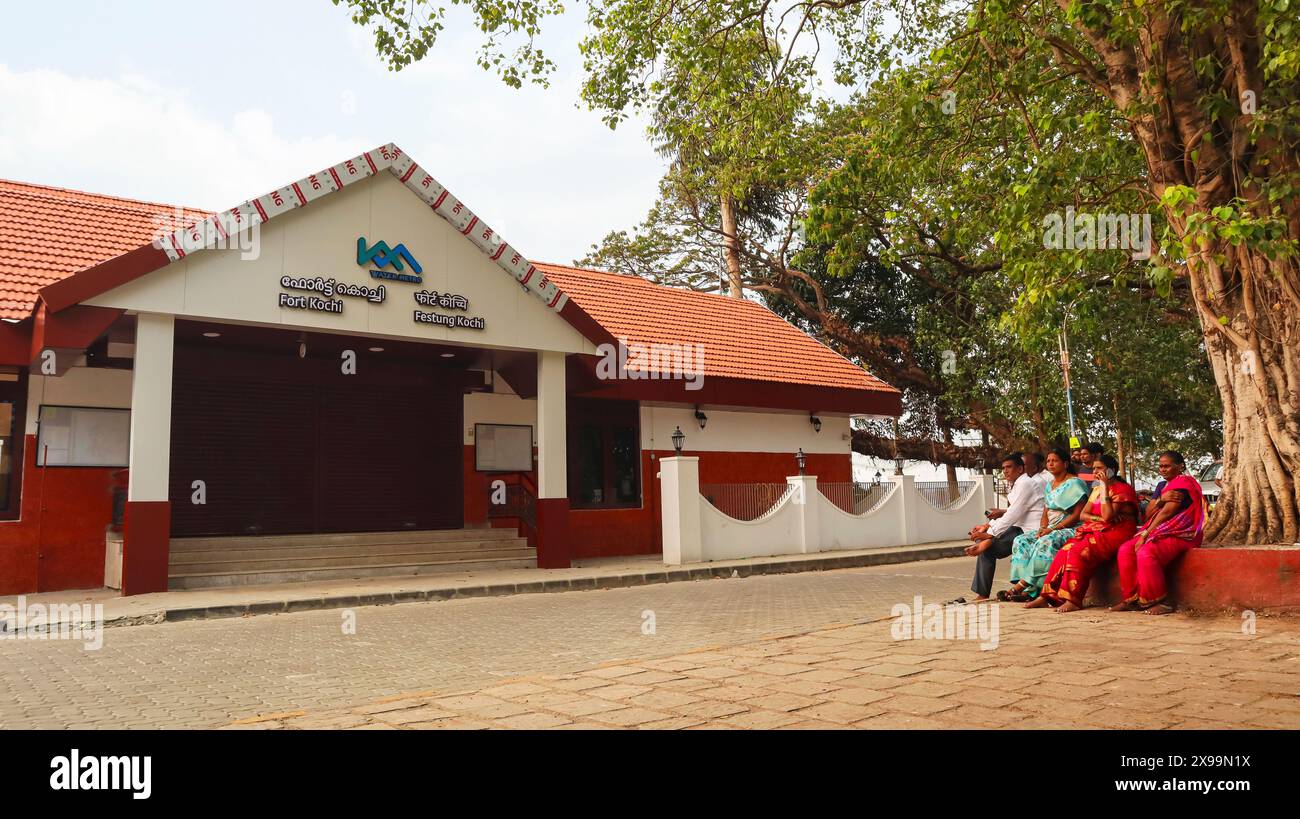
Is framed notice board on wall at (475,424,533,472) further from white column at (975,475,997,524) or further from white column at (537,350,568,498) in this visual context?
white column at (975,475,997,524)

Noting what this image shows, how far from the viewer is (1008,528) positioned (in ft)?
33.6

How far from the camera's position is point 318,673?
6852mm

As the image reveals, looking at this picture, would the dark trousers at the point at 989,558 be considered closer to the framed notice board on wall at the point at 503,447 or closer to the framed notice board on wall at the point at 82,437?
the framed notice board on wall at the point at 503,447

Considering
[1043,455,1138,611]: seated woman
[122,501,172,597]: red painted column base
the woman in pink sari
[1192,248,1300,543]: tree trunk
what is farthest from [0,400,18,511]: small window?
[1192,248,1300,543]: tree trunk

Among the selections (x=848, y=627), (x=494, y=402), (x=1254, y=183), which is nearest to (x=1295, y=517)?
(x=1254, y=183)

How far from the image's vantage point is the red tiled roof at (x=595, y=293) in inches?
537

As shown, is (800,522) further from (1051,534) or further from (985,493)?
(1051,534)

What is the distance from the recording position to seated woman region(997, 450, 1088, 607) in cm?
950

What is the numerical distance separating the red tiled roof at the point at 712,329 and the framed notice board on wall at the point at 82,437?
8.78 metres

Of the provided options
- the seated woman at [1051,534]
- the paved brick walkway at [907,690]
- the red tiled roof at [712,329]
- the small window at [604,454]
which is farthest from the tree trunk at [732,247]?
the paved brick walkway at [907,690]

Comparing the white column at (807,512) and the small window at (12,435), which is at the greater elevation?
the small window at (12,435)

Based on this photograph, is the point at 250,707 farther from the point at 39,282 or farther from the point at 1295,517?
the point at 39,282

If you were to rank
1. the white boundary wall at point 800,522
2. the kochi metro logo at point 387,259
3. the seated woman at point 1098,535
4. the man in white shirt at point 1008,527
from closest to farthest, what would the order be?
the seated woman at point 1098,535 → the man in white shirt at point 1008,527 → the kochi metro logo at point 387,259 → the white boundary wall at point 800,522

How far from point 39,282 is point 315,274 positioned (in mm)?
3742
